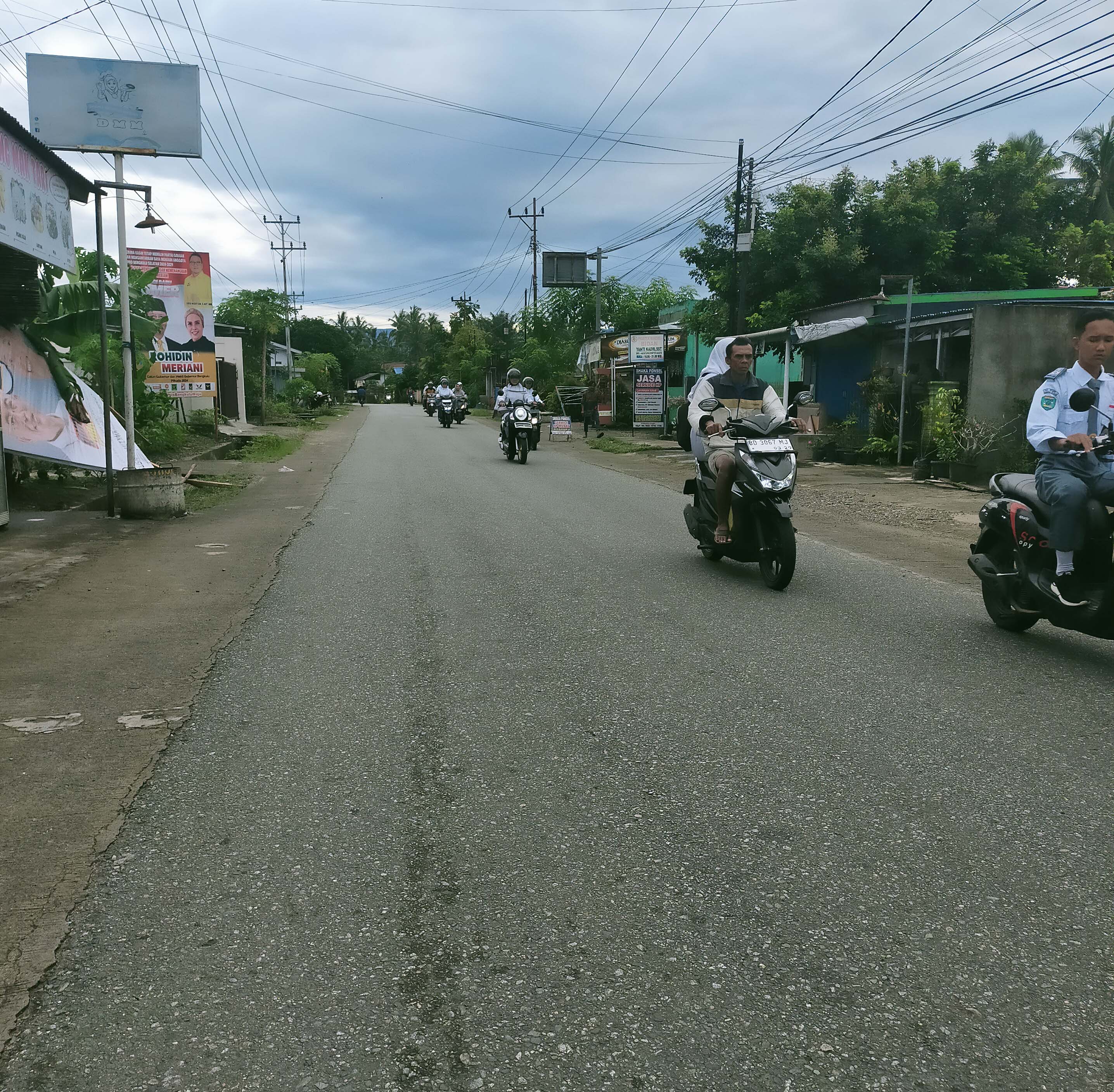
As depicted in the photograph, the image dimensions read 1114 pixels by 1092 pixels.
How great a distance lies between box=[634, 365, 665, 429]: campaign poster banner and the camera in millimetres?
29484

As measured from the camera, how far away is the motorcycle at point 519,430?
2108cm

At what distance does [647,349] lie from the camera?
2977cm

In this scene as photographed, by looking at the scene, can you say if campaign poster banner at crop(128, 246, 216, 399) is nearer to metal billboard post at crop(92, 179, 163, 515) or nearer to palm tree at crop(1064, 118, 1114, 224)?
metal billboard post at crop(92, 179, 163, 515)

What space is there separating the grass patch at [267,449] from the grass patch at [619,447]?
7.78 m

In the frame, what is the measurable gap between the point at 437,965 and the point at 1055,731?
3115 mm

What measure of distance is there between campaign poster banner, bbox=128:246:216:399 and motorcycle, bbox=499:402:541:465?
23.9 ft

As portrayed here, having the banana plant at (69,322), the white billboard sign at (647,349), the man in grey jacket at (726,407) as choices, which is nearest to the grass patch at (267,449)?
the banana plant at (69,322)

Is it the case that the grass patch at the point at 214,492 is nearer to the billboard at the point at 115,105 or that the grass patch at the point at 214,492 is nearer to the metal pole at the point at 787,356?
the billboard at the point at 115,105

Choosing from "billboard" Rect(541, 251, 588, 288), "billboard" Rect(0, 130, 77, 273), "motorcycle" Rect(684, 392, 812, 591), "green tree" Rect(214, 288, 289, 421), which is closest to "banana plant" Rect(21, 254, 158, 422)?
"billboard" Rect(0, 130, 77, 273)

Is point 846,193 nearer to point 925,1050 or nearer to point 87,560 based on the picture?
point 87,560

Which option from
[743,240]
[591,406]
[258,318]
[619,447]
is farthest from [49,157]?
[258,318]

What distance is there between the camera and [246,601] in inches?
294

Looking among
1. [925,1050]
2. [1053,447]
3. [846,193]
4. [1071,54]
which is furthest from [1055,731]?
[846,193]

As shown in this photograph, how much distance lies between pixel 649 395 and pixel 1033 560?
79.0ft
